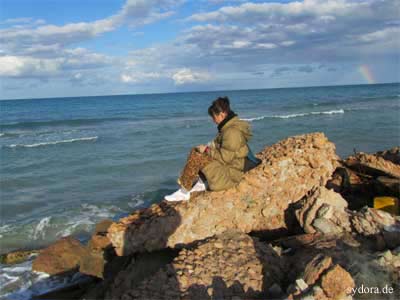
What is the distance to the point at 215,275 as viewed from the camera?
466cm

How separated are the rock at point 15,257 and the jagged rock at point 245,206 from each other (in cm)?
332

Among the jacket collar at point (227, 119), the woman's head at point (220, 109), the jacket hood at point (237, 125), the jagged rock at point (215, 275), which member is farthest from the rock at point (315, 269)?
the woman's head at point (220, 109)

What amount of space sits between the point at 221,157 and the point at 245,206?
88 centimetres

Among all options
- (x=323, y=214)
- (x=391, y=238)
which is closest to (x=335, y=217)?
(x=323, y=214)

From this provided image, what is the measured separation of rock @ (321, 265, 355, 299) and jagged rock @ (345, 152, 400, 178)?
11.0 feet

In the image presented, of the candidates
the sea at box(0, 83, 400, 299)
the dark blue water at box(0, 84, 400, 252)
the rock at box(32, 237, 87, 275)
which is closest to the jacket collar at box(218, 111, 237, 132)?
the rock at box(32, 237, 87, 275)

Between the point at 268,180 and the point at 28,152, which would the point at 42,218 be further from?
the point at 28,152

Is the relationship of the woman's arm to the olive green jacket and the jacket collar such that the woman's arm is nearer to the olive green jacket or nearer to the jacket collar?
the olive green jacket

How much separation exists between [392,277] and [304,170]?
262 centimetres

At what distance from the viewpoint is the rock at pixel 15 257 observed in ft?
26.3

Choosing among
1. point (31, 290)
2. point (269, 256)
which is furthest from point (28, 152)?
point (269, 256)

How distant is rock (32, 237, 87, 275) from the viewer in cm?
671

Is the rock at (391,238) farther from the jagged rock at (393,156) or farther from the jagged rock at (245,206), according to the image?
the jagged rock at (393,156)

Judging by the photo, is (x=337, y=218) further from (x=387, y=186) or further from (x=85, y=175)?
(x=85, y=175)
